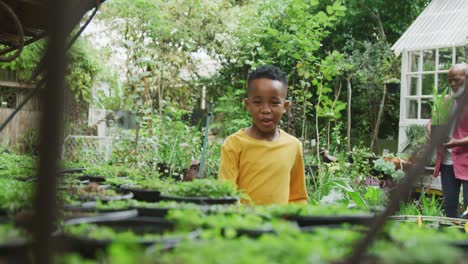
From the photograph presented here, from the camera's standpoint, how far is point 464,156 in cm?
447

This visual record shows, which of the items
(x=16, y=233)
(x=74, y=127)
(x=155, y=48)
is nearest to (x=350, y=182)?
(x=155, y=48)

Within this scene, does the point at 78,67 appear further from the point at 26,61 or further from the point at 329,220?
the point at 329,220

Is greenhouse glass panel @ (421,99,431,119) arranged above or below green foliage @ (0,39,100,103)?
below

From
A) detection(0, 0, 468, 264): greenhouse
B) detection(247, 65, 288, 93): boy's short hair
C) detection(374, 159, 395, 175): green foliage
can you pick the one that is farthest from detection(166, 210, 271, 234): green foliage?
detection(374, 159, 395, 175): green foliage

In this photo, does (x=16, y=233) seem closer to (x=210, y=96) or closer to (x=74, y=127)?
(x=74, y=127)

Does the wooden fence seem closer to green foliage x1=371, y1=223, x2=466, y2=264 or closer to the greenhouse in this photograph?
the greenhouse

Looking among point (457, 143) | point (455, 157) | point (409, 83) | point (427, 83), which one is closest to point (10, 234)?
point (457, 143)

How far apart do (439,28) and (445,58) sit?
574 millimetres

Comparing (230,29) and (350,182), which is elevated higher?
(230,29)

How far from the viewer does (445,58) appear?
10141 mm

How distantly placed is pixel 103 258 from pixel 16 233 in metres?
0.15

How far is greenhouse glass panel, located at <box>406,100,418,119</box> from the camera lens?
10.6 metres

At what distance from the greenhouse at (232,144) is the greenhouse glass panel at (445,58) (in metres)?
0.03

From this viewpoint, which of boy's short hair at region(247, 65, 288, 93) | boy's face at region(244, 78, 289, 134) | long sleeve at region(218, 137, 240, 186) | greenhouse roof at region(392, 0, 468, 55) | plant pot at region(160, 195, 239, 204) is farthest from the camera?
greenhouse roof at region(392, 0, 468, 55)
